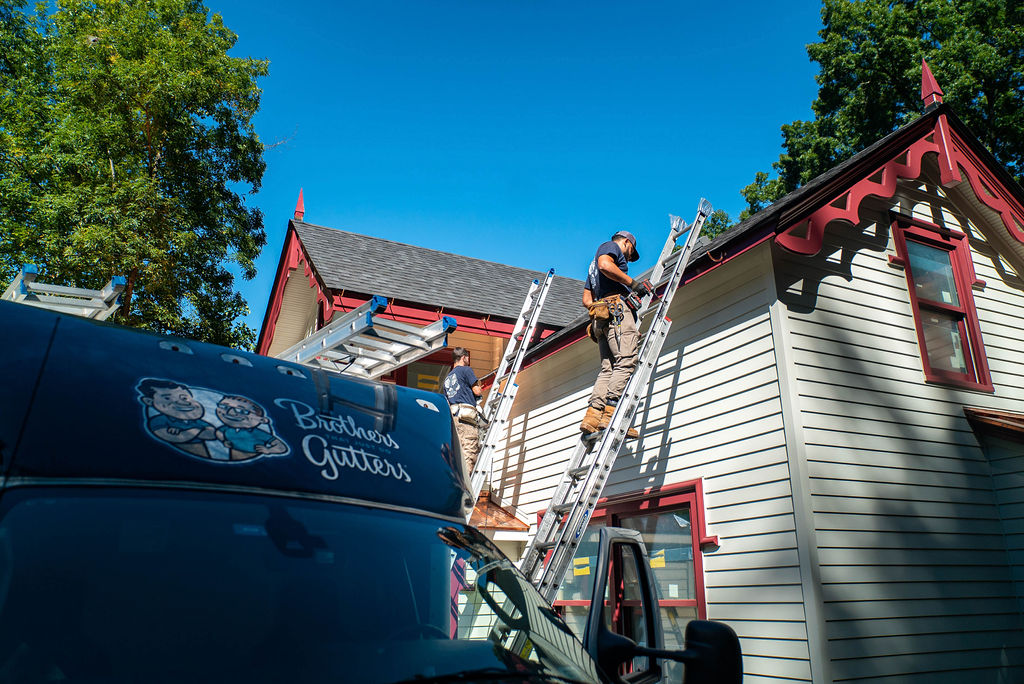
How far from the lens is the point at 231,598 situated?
182 cm

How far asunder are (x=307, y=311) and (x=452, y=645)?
1354cm

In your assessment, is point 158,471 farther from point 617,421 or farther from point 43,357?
point 617,421

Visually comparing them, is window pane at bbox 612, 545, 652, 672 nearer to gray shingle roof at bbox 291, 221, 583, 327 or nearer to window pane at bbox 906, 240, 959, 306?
window pane at bbox 906, 240, 959, 306

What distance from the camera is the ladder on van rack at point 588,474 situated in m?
5.02

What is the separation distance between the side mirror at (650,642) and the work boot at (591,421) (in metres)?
3.34

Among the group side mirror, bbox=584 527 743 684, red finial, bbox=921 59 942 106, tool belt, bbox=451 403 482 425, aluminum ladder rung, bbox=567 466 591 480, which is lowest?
side mirror, bbox=584 527 743 684

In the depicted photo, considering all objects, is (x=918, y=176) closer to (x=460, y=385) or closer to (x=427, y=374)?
(x=460, y=385)

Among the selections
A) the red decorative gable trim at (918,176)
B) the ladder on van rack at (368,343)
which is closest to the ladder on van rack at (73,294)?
the ladder on van rack at (368,343)

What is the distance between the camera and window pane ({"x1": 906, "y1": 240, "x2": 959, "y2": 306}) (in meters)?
7.03

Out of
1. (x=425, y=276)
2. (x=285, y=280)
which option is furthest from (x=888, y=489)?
(x=285, y=280)

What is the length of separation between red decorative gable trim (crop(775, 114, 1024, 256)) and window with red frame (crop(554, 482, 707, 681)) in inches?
98.4

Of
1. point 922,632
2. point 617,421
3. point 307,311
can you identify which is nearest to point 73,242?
point 307,311

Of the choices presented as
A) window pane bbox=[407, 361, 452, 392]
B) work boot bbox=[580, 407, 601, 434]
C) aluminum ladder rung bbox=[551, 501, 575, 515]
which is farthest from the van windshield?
window pane bbox=[407, 361, 452, 392]

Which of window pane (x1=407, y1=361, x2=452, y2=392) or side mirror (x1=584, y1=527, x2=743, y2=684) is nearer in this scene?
side mirror (x1=584, y1=527, x2=743, y2=684)
